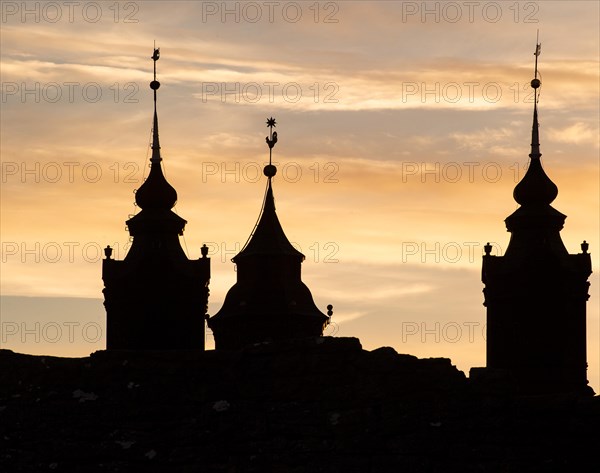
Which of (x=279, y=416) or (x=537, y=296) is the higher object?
(x=537, y=296)

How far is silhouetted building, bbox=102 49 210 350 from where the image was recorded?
376ft

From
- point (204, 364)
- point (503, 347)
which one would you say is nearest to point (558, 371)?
point (503, 347)

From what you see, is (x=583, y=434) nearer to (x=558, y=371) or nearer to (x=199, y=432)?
(x=199, y=432)

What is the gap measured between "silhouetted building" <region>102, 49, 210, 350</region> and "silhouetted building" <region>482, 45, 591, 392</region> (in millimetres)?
14473

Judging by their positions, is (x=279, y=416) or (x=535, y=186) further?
(x=535, y=186)

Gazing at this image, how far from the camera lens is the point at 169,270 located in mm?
116562

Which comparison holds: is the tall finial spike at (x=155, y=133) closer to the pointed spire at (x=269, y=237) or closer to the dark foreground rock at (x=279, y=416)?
the pointed spire at (x=269, y=237)

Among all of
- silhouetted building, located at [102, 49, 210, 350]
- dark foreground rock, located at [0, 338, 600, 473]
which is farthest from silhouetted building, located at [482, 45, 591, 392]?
dark foreground rock, located at [0, 338, 600, 473]

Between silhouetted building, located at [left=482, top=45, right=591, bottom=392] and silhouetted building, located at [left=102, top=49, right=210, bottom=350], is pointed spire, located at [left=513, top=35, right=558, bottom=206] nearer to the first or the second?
silhouetted building, located at [left=482, top=45, right=591, bottom=392]

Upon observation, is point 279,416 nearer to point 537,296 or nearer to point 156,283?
point 537,296

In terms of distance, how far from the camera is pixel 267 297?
115438mm

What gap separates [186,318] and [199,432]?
208 feet

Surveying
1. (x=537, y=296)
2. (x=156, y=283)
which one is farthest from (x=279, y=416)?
(x=156, y=283)

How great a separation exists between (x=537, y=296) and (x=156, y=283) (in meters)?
18.9
